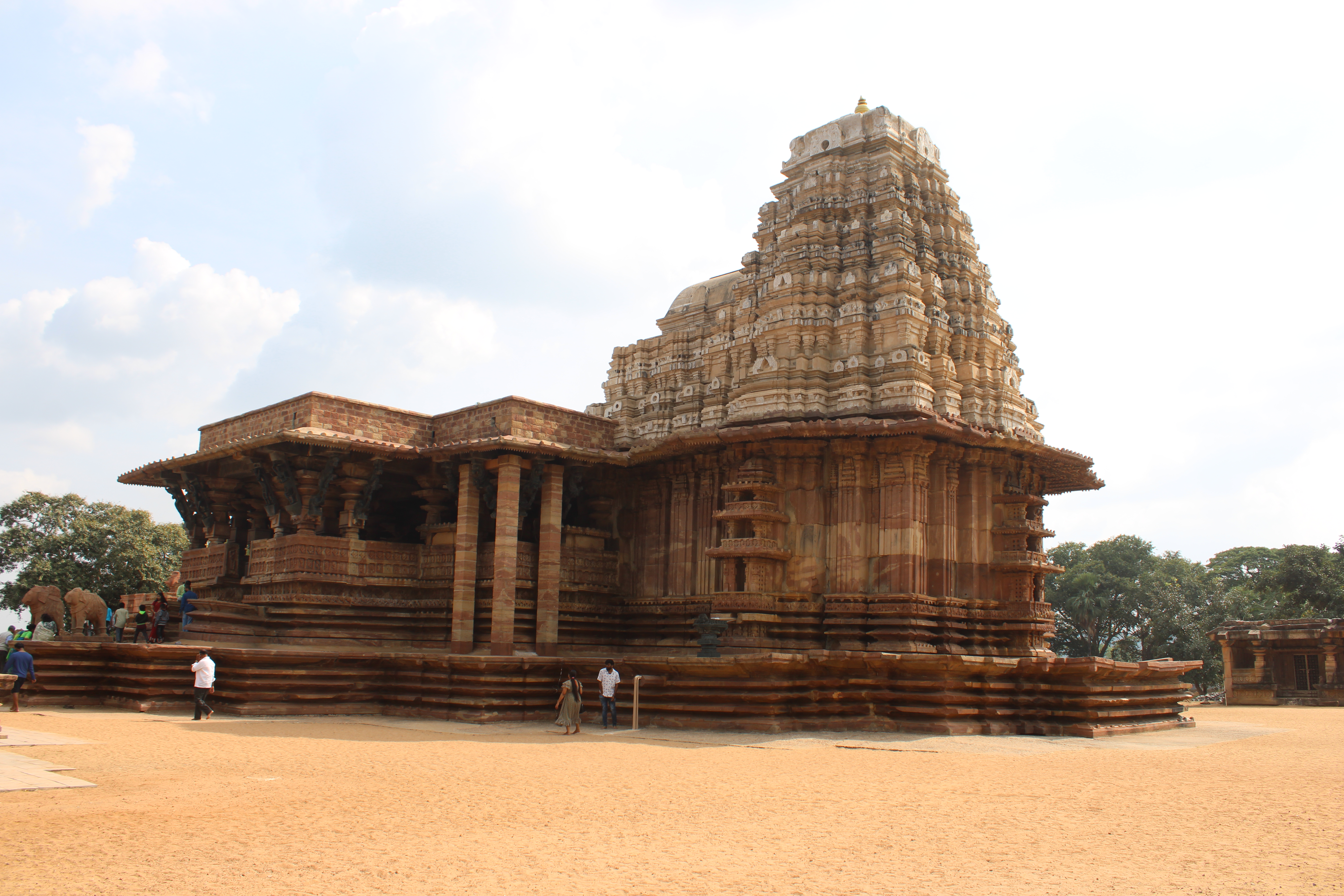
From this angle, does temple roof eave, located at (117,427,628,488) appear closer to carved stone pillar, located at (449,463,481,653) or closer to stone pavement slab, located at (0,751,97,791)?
carved stone pillar, located at (449,463,481,653)

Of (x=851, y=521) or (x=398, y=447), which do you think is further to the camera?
(x=398, y=447)

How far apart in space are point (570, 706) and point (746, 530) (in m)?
4.97

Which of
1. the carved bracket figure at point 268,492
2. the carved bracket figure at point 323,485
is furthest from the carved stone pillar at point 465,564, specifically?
the carved bracket figure at point 268,492

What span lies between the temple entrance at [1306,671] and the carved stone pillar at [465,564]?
3243cm

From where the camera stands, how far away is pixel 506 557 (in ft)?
61.2

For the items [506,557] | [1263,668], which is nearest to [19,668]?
[506,557]

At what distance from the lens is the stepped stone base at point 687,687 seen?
627 inches

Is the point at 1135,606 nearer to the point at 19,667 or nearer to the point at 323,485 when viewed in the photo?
the point at 323,485

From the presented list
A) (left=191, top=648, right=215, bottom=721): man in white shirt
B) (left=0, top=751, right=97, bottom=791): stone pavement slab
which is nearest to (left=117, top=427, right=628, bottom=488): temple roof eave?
(left=191, top=648, right=215, bottom=721): man in white shirt

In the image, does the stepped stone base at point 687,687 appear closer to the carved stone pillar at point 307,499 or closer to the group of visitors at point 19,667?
the group of visitors at point 19,667

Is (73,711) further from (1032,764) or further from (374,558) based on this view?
(1032,764)

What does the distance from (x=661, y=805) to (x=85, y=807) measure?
16.1 feet

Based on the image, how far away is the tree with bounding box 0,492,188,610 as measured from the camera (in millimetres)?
36844

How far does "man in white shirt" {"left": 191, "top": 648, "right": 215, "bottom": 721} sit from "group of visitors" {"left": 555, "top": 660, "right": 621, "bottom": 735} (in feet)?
19.0
